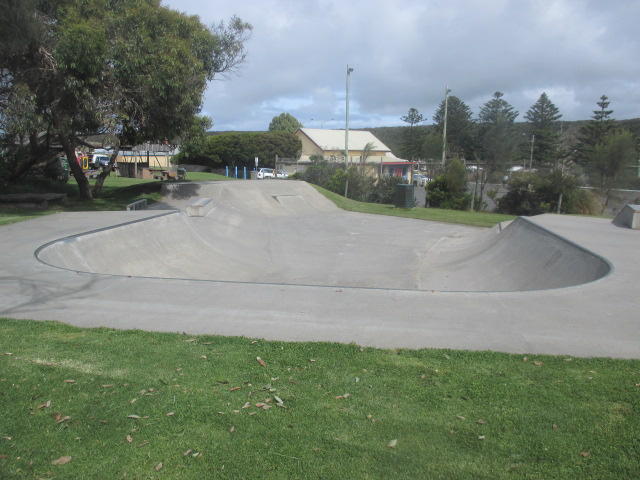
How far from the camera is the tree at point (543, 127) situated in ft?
210

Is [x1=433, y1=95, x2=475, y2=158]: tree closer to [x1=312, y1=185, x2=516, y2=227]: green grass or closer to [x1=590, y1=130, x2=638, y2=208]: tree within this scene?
[x1=590, y1=130, x2=638, y2=208]: tree

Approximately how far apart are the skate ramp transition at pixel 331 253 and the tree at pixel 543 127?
166 ft

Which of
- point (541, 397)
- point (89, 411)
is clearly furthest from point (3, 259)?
point (541, 397)

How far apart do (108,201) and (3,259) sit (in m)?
12.3

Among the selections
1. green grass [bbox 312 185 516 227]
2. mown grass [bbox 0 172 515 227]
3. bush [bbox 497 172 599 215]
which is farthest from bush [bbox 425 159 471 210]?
mown grass [bbox 0 172 515 227]

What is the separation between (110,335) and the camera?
216 inches

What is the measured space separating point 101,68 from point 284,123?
264 ft

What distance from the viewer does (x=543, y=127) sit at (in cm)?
6762

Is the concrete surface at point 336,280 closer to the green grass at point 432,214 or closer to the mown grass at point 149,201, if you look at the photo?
the green grass at point 432,214

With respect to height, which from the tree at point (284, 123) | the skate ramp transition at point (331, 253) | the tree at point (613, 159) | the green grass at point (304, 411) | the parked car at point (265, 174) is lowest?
the skate ramp transition at point (331, 253)

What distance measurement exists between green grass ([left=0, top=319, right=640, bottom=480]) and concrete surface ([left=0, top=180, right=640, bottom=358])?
0.63m

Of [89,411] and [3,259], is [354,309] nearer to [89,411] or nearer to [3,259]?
[89,411]

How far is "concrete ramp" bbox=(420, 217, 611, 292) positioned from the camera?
932 cm

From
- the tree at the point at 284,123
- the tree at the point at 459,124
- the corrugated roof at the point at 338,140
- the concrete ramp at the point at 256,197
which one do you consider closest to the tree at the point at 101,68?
the concrete ramp at the point at 256,197
